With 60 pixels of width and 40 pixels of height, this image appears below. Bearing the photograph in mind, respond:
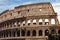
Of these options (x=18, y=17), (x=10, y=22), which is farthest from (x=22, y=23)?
(x=10, y=22)

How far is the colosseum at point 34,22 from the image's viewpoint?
Result: 123 feet

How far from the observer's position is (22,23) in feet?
131

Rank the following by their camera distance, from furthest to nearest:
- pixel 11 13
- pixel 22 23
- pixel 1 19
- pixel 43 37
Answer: pixel 1 19 < pixel 11 13 < pixel 22 23 < pixel 43 37

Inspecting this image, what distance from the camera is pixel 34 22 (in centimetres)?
3953

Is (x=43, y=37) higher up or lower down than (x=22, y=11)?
lower down

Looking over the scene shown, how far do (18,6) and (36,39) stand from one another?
24.3ft

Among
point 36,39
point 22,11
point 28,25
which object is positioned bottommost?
point 36,39

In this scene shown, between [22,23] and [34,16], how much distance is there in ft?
9.47

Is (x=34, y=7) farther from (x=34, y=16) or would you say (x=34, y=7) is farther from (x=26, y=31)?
(x=26, y=31)

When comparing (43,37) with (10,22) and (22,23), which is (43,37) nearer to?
(22,23)

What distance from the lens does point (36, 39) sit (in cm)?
3809

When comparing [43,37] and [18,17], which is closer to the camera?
[43,37]

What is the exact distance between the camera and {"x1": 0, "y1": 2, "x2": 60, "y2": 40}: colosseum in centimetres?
3762

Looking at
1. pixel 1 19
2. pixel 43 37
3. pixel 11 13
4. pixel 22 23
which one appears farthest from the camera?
pixel 1 19
